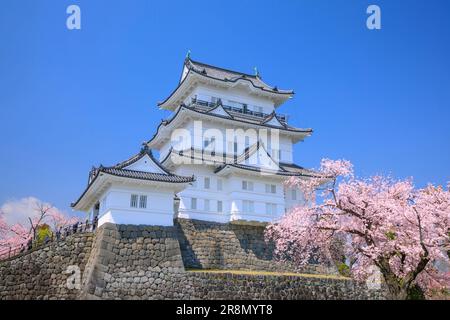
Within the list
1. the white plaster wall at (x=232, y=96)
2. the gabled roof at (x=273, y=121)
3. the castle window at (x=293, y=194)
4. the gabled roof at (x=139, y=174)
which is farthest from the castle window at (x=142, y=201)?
the gabled roof at (x=273, y=121)

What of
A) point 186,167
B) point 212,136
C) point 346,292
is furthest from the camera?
point 212,136

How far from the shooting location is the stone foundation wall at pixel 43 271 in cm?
1884

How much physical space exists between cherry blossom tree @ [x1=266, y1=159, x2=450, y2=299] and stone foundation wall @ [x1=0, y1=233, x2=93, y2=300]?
11898mm

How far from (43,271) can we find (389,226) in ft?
55.3

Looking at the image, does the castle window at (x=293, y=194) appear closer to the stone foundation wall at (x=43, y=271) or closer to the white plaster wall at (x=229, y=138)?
the white plaster wall at (x=229, y=138)

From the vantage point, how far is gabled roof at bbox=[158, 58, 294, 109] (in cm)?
3184

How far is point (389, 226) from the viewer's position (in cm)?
1698

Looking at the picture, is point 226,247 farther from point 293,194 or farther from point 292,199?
point 293,194

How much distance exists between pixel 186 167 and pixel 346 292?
13.1 m

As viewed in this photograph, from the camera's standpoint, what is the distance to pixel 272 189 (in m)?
27.4

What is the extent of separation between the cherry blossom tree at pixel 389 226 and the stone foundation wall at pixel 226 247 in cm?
495

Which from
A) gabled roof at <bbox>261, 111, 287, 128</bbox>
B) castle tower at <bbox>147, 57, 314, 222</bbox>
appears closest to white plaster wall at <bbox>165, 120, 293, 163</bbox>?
castle tower at <bbox>147, 57, 314, 222</bbox>
